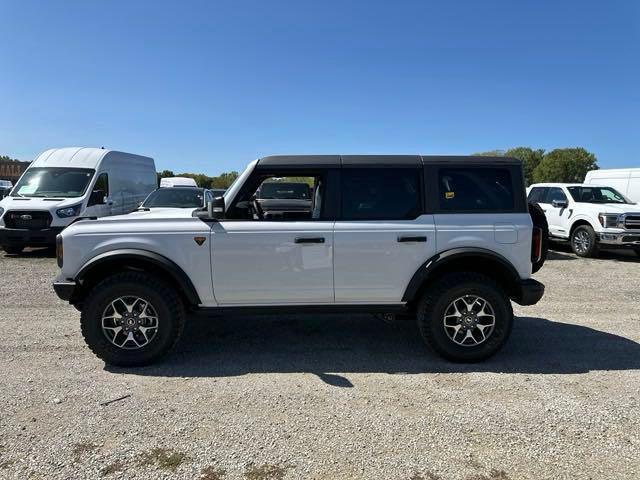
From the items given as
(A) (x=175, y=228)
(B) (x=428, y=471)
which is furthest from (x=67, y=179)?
(B) (x=428, y=471)

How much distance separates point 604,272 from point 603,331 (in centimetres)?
466

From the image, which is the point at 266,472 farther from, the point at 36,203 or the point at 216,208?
the point at 36,203

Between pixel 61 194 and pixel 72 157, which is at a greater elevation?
pixel 72 157

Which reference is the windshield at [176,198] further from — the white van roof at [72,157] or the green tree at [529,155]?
the green tree at [529,155]

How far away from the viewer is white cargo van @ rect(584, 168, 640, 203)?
14227mm

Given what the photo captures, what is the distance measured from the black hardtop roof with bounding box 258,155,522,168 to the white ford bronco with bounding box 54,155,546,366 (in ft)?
0.04

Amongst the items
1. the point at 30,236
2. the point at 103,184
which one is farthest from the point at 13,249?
the point at 103,184

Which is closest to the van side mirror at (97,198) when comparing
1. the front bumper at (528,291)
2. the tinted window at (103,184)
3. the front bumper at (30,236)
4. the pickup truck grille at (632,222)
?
the tinted window at (103,184)

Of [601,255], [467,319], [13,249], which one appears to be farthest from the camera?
[601,255]

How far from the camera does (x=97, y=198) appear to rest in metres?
11.0

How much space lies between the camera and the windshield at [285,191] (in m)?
5.37

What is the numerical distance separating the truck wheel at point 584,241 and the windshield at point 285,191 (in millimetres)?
8392

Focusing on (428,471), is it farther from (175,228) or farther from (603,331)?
(603,331)

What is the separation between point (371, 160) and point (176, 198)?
759 cm
